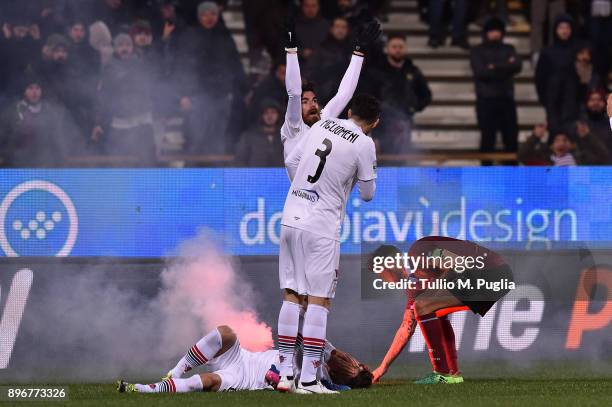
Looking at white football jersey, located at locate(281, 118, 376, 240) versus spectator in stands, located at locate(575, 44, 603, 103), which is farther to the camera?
spectator in stands, located at locate(575, 44, 603, 103)

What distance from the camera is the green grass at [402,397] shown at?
33.2 ft

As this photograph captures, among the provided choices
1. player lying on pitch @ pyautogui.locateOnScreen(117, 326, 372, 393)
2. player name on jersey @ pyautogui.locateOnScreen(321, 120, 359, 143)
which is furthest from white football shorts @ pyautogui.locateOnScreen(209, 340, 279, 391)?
player name on jersey @ pyautogui.locateOnScreen(321, 120, 359, 143)

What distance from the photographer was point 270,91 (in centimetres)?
1648

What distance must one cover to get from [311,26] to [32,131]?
12.9 feet

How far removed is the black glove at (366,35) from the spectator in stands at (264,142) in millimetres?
3528

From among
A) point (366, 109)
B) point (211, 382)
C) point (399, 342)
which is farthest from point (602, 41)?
point (211, 382)

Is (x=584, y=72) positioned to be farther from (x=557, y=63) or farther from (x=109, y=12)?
(x=109, y=12)

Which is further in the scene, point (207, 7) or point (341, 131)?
point (207, 7)

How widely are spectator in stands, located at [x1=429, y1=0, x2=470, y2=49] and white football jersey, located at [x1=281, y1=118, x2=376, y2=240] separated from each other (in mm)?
9222

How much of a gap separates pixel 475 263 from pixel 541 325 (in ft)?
Result: 3.72

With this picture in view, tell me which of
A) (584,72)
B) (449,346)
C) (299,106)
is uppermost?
(299,106)

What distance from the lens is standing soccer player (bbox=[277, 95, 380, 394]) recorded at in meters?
10.7

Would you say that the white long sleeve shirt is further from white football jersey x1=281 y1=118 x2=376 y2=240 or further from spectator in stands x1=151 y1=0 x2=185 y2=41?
spectator in stands x1=151 y1=0 x2=185 y2=41

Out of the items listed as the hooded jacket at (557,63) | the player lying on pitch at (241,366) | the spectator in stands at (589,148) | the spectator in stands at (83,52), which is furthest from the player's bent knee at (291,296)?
the hooded jacket at (557,63)
